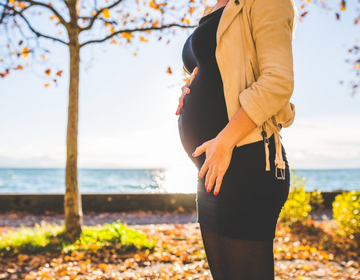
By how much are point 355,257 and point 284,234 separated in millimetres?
1454

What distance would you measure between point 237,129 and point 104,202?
29.2ft

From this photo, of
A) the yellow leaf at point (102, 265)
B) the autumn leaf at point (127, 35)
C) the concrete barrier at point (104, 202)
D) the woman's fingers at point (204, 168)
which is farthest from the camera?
the concrete barrier at point (104, 202)

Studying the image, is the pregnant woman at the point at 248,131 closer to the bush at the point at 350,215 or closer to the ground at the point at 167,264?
the ground at the point at 167,264

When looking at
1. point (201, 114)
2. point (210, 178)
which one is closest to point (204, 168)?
point (210, 178)

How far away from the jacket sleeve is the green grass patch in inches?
173

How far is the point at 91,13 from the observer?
6297 mm

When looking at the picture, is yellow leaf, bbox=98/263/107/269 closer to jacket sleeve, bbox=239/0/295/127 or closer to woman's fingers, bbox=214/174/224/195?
woman's fingers, bbox=214/174/224/195

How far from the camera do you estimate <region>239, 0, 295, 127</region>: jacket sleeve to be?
107 centimetres

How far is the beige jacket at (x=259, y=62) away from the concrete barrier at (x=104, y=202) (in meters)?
8.35

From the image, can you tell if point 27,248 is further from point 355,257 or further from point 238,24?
point 355,257

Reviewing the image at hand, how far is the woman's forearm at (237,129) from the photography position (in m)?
1.09

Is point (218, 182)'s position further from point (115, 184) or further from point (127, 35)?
point (115, 184)

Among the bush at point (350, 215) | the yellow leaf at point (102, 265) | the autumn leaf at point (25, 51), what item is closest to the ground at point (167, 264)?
the yellow leaf at point (102, 265)

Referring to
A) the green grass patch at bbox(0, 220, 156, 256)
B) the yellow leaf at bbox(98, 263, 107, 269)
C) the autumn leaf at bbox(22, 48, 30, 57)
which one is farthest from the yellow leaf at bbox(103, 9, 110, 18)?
the yellow leaf at bbox(98, 263, 107, 269)
